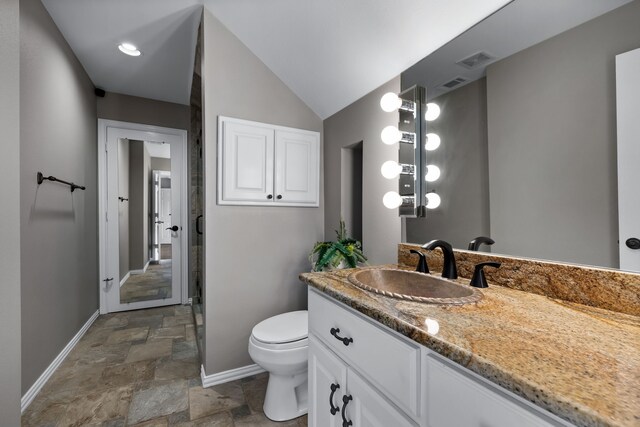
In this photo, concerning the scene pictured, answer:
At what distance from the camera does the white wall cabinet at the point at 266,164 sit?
75.0 inches

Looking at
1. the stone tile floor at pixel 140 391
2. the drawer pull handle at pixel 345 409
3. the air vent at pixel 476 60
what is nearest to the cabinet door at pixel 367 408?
the drawer pull handle at pixel 345 409

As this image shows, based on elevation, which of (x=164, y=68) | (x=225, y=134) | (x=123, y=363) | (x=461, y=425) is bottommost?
(x=123, y=363)

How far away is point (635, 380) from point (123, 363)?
8.95 ft

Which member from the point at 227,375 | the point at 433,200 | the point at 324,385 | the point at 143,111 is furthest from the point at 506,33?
the point at 143,111

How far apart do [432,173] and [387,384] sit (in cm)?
104

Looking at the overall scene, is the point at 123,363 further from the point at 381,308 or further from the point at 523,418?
the point at 523,418

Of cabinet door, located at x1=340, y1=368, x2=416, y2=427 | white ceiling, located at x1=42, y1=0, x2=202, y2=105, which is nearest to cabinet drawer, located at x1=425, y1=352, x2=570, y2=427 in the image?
cabinet door, located at x1=340, y1=368, x2=416, y2=427

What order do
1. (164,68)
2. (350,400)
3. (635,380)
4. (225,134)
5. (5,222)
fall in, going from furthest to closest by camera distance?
1. (164,68)
2. (225,134)
3. (5,222)
4. (350,400)
5. (635,380)

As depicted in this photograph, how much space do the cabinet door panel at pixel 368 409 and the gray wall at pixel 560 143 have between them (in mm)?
744

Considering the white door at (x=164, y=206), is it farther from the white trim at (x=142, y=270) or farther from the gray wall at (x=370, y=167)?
the gray wall at (x=370, y=167)

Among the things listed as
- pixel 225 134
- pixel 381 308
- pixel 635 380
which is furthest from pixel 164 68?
pixel 635 380

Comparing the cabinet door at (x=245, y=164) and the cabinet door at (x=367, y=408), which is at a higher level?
the cabinet door at (x=245, y=164)

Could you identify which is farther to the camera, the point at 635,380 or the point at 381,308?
the point at 381,308

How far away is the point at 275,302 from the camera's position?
212 centimetres
